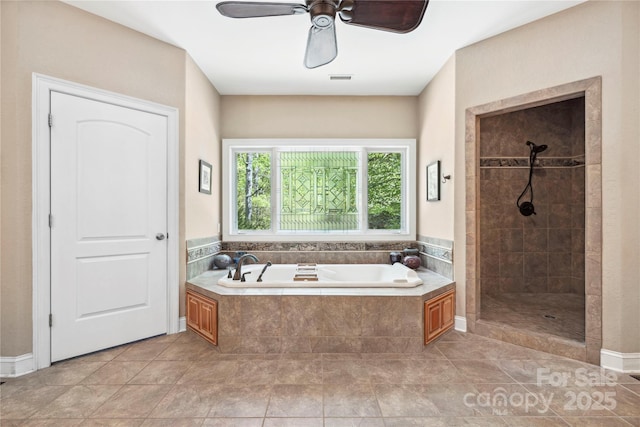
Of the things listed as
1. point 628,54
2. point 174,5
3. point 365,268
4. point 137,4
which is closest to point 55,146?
point 137,4

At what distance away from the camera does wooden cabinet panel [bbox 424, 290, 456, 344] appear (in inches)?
102

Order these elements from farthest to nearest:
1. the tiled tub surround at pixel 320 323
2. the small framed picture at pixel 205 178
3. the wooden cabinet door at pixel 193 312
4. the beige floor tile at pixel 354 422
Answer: the small framed picture at pixel 205 178
the wooden cabinet door at pixel 193 312
the tiled tub surround at pixel 320 323
the beige floor tile at pixel 354 422

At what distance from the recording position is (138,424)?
5.51 feet

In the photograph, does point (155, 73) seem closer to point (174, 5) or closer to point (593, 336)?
point (174, 5)

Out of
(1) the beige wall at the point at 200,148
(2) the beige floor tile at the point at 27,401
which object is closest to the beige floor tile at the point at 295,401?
(2) the beige floor tile at the point at 27,401

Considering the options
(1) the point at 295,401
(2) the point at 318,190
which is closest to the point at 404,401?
(1) the point at 295,401

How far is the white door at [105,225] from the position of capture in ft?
7.63

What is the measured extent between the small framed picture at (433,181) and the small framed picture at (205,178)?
243 cm

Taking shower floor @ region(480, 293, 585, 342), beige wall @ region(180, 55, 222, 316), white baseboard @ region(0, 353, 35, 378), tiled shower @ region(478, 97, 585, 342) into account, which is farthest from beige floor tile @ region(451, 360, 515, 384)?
white baseboard @ region(0, 353, 35, 378)

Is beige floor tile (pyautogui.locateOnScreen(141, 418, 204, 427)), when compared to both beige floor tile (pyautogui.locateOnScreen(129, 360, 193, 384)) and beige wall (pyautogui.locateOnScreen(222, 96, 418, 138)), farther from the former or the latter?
beige wall (pyautogui.locateOnScreen(222, 96, 418, 138))

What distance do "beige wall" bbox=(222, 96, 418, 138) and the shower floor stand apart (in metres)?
2.17

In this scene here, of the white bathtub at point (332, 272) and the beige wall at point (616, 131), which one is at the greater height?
the beige wall at point (616, 131)

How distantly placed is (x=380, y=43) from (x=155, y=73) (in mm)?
1996

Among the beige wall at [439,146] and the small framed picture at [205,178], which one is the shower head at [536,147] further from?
the small framed picture at [205,178]
